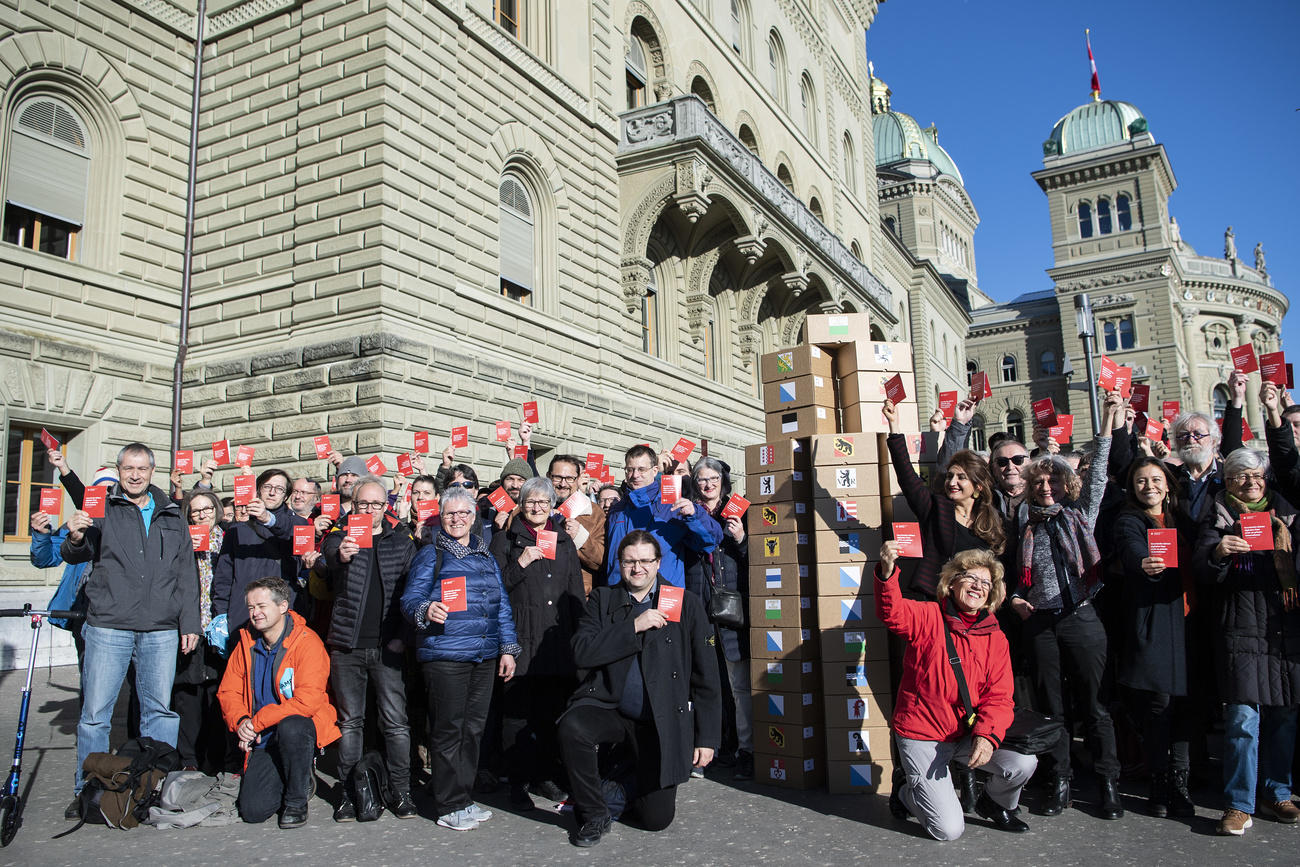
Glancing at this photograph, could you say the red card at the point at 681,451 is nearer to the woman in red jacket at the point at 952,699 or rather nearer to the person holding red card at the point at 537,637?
the person holding red card at the point at 537,637

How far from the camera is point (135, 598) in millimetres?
5895

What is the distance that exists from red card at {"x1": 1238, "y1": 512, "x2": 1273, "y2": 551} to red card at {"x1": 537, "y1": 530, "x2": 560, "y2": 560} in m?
3.95

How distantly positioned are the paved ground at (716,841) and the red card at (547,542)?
1.60 metres

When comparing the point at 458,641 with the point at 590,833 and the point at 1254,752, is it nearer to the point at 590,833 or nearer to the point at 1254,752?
the point at 590,833

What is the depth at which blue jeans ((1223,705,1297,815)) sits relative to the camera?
16.4 ft

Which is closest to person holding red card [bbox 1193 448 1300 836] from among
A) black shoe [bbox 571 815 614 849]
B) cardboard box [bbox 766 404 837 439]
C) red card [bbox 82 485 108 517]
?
cardboard box [bbox 766 404 837 439]

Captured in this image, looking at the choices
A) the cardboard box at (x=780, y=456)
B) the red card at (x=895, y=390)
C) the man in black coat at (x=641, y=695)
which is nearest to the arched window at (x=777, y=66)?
the cardboard box at (x=780, y=456)

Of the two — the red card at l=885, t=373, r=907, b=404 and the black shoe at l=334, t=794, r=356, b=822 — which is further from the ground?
the red card at l=885, t=373, r=907, b=404

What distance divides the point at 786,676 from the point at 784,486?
4.19 feet

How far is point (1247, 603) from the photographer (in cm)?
522

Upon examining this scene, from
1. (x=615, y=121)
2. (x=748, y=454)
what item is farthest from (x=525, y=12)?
(x=748, y=454)

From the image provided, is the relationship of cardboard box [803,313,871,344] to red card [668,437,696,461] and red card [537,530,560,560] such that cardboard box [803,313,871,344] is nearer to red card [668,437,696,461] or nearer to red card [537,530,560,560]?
red card [668,437,696,461]

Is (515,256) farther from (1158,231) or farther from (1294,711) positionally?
(1158,231)

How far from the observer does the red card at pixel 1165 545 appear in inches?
203
